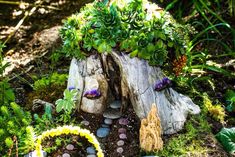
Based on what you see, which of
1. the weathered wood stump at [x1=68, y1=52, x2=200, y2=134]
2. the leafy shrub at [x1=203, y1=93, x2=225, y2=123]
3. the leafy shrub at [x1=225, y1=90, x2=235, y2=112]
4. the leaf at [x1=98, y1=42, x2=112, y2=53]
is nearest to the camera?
the leaf at [x1=98, y1=42, x2=112, y2=53]

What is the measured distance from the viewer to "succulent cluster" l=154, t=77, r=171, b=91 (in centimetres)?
365

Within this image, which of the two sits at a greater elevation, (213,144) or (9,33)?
(9,33)

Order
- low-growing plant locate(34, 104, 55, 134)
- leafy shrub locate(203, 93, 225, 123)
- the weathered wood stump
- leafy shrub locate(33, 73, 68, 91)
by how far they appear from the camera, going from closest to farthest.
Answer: the weathered wood stump
low-growing plant locate(34, 104, 55, 134)
leafy shrub locate(203, 93, 225, 123)
leafy shrub locate(33, 73, 68, 91)

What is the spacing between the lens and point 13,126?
3660mm

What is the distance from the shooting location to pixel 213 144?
11.9ft

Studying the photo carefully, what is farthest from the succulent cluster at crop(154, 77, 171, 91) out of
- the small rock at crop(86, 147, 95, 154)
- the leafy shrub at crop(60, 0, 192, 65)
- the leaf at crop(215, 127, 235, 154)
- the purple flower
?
the small rock at crop(86, 147, 95, 154)

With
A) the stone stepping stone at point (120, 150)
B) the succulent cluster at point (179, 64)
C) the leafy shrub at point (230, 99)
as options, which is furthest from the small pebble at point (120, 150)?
the leafy shrub at point (230, 99)

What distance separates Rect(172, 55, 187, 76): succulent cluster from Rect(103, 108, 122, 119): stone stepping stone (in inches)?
22.0

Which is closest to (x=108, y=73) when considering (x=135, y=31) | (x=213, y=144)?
(x=135, y=31)

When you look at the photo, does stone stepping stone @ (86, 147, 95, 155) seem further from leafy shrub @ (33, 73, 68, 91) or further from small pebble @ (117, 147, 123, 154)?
leafy shrub @ (33, 73, 68, 91)

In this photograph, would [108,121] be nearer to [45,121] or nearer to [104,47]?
[45,121]

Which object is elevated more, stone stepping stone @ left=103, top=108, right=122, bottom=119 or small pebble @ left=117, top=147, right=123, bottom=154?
stone stepping stone @ left=103, top=108, right=122, bottom=119

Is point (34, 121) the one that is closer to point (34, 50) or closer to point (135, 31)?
point (135, 31)

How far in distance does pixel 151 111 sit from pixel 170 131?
1.31ft
